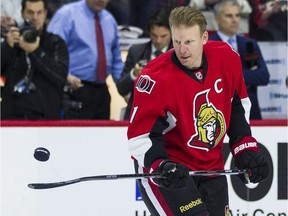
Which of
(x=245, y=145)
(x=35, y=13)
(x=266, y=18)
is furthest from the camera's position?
(x=266, y=18)

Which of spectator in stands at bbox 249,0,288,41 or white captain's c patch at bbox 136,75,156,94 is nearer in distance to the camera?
white captain's c patch at bbox 136,75,156,94

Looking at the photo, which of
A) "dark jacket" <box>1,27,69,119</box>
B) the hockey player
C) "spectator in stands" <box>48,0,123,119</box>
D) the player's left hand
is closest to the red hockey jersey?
the hockey player

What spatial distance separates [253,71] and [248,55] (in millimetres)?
111

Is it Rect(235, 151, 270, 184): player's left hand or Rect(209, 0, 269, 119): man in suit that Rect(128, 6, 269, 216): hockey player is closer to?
Rect(235, 151, 270, 184): player's left hand

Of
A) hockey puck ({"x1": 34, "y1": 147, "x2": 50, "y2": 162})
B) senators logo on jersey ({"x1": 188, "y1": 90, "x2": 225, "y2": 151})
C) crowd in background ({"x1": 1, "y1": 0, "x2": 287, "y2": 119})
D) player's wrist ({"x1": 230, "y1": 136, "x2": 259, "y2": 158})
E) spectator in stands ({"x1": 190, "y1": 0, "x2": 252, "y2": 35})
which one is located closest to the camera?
senators logo on jersey ({"x1": 188, "y1": 90, "x2": 225, "y2": 151})

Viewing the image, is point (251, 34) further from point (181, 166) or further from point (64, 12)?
point (181, 166)

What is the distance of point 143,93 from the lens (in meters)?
4.11

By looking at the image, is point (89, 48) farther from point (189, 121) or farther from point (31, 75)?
point (189, 121)

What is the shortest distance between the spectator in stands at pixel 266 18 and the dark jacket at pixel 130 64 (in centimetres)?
109

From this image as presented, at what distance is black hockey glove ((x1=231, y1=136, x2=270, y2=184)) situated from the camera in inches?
168

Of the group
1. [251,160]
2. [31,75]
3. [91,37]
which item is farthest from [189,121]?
[91,37]

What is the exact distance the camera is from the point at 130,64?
6129 mm

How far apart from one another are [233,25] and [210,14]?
0.32 meters

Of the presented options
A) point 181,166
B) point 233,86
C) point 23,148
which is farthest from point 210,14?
point 181,166
